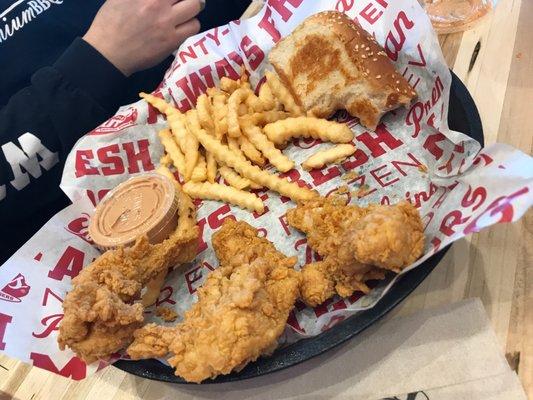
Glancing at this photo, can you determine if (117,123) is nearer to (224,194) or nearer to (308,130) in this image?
(224,194)

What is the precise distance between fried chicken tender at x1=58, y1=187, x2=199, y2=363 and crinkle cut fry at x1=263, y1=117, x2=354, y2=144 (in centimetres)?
54

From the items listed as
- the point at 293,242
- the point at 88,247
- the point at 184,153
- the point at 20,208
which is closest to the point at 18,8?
the point at 20,208

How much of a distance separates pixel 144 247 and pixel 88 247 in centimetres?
41

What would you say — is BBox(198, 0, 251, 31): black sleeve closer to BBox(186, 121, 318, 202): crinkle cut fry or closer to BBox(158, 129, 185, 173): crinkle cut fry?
BBox(158, 129, 185, 173): crinkle cut fry

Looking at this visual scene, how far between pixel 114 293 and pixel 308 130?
1000 millimetres

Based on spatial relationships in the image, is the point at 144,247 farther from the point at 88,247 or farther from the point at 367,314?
the point at 367,314

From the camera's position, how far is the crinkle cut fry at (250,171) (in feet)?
6.17

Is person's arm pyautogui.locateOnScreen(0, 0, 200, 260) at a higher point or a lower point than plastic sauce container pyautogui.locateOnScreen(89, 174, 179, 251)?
higher

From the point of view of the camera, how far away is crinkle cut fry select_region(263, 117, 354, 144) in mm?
2015

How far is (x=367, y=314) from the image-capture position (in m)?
1.42

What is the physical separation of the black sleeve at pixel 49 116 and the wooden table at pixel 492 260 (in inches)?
32.1

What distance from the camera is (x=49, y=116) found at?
2238 mm

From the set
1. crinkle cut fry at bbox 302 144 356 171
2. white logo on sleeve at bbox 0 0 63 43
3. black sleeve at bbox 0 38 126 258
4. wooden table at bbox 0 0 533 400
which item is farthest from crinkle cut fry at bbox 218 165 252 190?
white logo on sleeve at bbox 0 0 63 43

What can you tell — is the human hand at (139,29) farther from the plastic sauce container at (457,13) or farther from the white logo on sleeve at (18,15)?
the plastic sauce container at (457,13)
